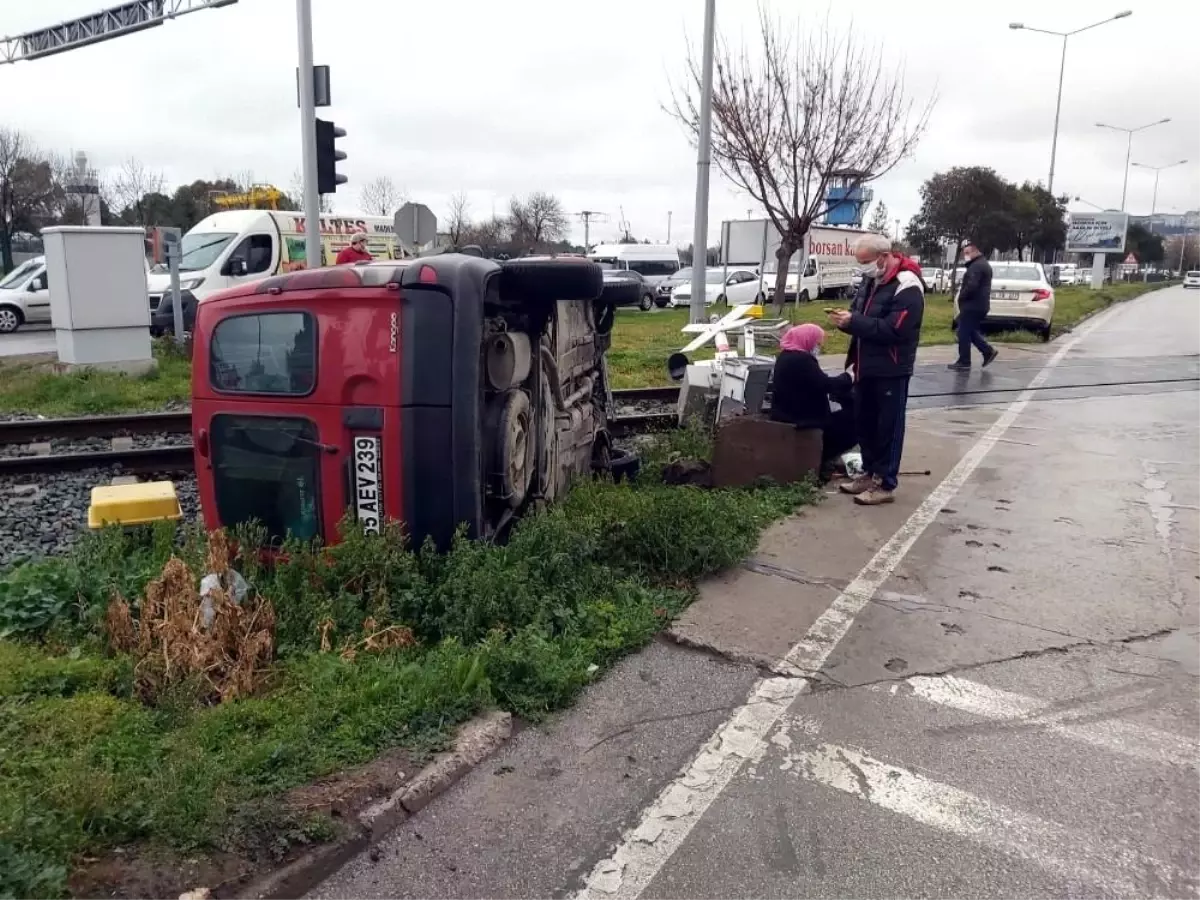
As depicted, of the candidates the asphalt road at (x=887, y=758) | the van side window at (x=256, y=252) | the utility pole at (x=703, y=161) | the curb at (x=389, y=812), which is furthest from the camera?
the van side window at (x=256, y=252)

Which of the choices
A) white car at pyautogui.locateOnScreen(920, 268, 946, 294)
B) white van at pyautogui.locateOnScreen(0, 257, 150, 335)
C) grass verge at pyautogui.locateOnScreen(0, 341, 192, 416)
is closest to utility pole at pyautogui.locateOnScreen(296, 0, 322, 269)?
grass verge at pyautogui.locateOnScreen(0, 341, 192, 416)

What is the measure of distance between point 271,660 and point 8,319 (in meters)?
21.6

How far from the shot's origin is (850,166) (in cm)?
2203

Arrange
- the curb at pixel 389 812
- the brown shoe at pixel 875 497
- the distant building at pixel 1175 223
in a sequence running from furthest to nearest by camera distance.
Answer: the distant building at pixel 1175 223, the brown shoe at pixel 875 497, the curb at pixel 389 812

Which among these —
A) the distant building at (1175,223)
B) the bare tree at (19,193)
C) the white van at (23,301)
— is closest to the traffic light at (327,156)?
the white van at (23,301)

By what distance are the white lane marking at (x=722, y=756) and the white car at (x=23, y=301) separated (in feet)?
70.3

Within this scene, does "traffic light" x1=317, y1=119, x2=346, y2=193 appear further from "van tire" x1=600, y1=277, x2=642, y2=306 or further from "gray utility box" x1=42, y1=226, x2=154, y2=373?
"van tire" x1=600, y1=277, x2=642, y2=306

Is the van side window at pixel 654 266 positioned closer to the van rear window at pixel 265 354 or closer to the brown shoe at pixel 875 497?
the brown shoe at pixel 875 497

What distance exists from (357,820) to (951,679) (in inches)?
96.4

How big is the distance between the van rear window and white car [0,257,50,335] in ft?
64.3

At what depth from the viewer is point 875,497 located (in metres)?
6.64

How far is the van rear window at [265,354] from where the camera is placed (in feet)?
14.5

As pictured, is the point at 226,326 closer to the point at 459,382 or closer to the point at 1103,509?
the point at 459,382

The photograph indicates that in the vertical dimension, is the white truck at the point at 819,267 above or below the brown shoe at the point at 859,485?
above
